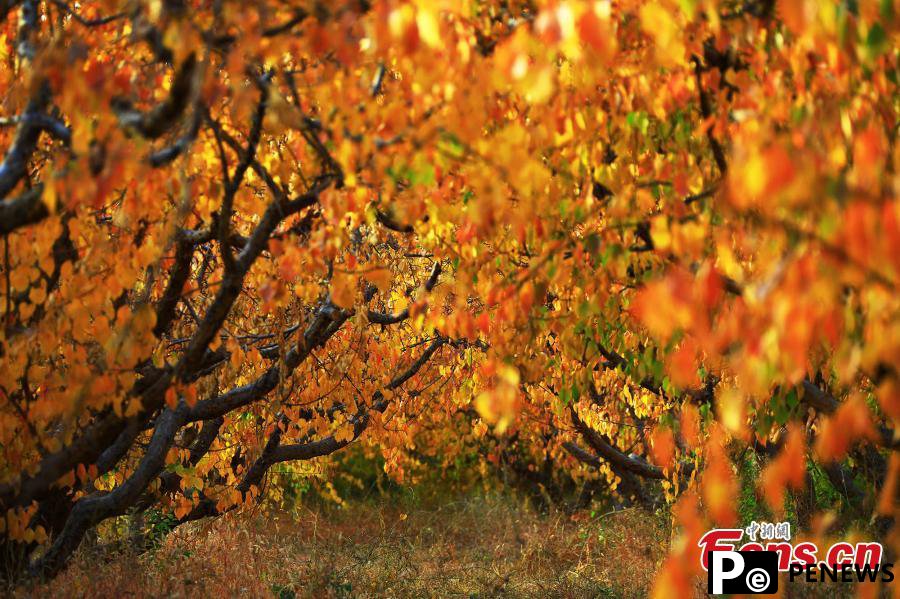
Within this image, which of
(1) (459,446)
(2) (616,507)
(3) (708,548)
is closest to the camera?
Answer: (3) (708,548)

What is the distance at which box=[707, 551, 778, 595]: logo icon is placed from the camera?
23.0ft

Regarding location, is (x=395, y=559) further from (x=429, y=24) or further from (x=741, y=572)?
(x=429, y=24)

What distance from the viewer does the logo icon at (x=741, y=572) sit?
23.0 ft

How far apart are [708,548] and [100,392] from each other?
16.6 ft

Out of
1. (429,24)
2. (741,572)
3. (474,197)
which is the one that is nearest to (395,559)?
(741,572)

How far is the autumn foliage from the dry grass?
0.85 m

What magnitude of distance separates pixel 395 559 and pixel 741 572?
228 inches

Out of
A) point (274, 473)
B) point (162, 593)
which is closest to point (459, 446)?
point (274, 473)

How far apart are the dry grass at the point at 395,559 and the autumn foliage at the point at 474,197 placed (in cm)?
85

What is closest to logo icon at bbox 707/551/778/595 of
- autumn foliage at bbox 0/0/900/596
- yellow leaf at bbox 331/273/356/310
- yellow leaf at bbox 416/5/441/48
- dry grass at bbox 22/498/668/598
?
autumn foliage at bbox 0/0/900/596

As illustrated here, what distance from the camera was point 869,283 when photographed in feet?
8.48

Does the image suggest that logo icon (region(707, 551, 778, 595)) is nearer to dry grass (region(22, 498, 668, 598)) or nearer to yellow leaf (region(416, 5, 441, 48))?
dry grass (region(22, 498, 668, 598))

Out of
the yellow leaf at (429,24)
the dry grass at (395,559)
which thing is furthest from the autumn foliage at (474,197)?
the dry grass at (395,559)

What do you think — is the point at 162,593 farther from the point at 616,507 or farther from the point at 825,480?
the point at 616,507
